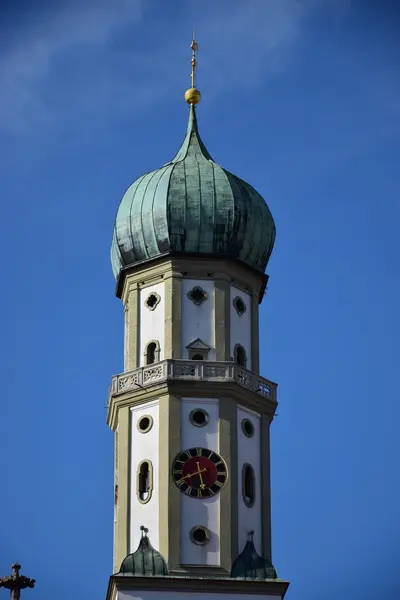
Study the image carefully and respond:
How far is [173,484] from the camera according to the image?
62812mm

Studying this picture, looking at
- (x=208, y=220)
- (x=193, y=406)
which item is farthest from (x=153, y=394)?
(x=208, y=220)

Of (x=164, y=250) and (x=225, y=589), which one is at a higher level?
(x=164, y=250)

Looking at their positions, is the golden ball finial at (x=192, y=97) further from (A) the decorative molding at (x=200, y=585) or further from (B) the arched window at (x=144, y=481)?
(A) the decorative molding at (x=200, y=585)

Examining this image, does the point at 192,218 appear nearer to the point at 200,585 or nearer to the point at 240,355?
the point at 240,355

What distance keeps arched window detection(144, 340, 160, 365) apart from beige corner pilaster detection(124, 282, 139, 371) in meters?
0.28

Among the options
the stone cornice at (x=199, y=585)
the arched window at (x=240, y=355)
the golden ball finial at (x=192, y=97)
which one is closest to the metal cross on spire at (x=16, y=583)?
the stone cornice at (x=199, y=585)

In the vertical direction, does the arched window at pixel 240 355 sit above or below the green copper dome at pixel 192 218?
below

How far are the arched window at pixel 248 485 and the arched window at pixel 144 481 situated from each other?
2.47m

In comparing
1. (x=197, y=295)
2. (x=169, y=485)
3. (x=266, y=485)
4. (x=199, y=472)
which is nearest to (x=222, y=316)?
(x=197, y=295)

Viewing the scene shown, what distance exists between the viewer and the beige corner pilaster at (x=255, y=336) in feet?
216

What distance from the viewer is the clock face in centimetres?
6291

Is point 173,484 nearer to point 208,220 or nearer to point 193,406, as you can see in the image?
point 193,406

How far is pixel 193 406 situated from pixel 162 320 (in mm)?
2790

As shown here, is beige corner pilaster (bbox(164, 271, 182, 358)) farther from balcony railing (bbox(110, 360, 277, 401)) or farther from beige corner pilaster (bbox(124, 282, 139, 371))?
beige corner pilaster (bbox(124, 282, 139, 371))
